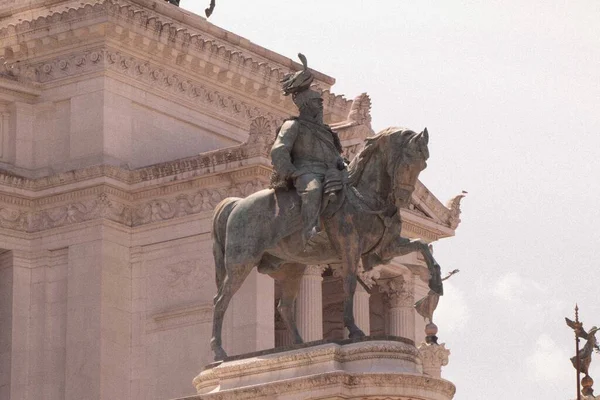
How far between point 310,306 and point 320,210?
20.7 metres

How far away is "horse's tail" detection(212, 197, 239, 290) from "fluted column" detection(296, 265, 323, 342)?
59.5 feet

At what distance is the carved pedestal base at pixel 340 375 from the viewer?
126 feet

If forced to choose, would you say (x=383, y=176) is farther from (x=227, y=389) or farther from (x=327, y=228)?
(x=227, y=389)

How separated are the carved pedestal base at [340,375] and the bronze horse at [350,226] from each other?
2.99ft

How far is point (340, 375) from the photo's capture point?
3838 cm

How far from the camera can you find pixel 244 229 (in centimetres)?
4056

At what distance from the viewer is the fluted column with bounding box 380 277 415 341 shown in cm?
6425

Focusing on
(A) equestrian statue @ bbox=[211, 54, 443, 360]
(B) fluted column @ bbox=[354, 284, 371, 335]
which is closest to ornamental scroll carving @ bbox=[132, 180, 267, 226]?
(B) fluted column @ bbox=[354, 284, 371, 335]

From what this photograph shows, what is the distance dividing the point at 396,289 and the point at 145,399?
8.49 meters

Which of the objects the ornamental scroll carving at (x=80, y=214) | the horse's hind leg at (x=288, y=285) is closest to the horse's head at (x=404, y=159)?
the horse's hind leg at (x=288, y=285)

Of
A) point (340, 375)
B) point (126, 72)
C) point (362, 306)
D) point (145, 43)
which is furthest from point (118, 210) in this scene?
point (340, 375)

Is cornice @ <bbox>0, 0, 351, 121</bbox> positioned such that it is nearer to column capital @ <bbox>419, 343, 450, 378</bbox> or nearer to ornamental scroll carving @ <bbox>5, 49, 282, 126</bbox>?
ornamental scroll carving @ <bbox>5, 49, 282, 126</bbox>

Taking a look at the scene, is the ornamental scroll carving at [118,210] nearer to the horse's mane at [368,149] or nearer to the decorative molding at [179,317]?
the decorative molding at [179,317]

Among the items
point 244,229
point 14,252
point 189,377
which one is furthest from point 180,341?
point 244,229
